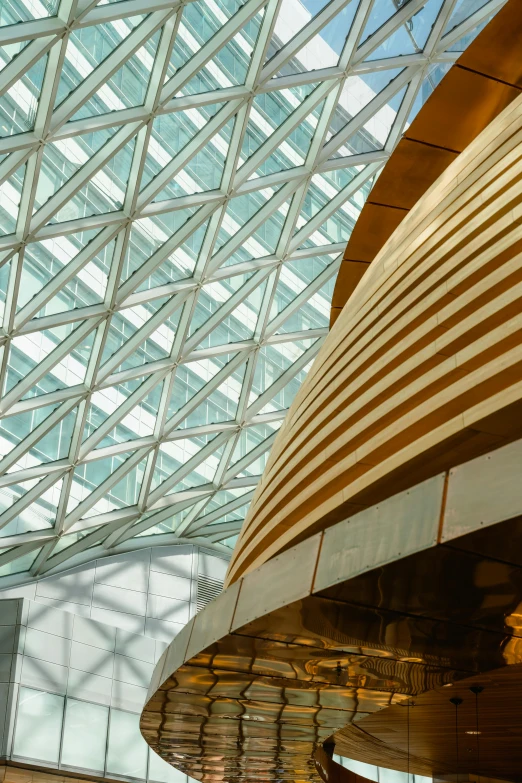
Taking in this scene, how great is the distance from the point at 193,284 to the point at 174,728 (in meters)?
12.4

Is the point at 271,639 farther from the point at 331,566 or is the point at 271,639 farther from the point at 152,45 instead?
the point at 152,45

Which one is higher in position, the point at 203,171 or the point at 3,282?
the point at 203,171

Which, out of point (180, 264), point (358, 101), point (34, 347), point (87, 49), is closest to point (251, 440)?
point (180, 264)

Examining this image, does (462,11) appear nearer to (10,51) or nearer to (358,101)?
(358,101)

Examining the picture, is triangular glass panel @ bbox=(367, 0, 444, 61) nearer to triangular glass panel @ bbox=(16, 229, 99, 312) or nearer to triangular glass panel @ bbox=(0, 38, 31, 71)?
triangular glass panel @ bbox=(16, 229, 99, 312)

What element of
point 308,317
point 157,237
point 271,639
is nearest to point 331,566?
point 271,639

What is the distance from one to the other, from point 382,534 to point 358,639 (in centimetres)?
239

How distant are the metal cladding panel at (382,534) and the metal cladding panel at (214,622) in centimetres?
174

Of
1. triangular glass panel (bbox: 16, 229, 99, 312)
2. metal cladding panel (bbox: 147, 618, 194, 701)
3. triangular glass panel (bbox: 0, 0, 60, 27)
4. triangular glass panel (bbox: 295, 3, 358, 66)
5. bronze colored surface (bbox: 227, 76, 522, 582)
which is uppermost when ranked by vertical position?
triangular glass panel (bbox: 295, 3, 358, 66)

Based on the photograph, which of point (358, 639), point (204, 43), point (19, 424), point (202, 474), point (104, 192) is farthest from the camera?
point (202, 474)

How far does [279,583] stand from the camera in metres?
7.92

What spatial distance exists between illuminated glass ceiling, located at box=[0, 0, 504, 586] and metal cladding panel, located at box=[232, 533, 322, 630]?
9824mm

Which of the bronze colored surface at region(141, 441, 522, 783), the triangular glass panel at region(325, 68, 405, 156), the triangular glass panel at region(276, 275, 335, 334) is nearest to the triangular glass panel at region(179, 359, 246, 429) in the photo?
the triangular glass panel at region(276, 275, 335, 334)

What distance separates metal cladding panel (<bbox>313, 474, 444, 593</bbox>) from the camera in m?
6.17
